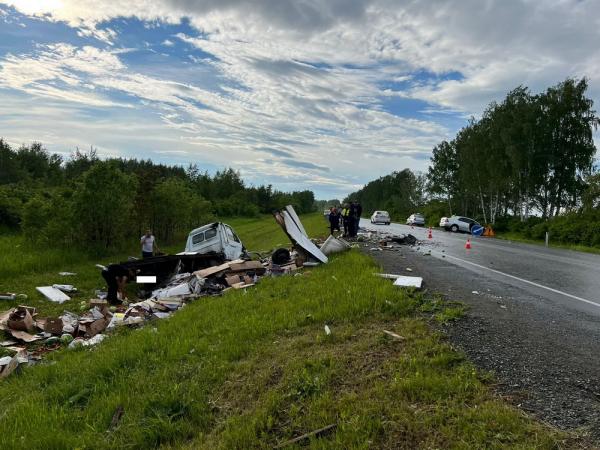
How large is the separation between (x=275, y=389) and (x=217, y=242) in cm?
1139

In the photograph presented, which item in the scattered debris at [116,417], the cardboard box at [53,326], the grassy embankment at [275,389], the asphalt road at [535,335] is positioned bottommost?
the cardboard box at [53,326]

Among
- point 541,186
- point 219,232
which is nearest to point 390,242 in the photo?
point 219,232

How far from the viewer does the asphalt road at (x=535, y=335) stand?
3625mm

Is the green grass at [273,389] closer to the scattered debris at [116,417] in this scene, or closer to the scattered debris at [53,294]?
the scattered debris at [116,417]

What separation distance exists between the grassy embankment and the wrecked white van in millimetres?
8333

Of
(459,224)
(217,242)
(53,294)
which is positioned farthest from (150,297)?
(459,224)

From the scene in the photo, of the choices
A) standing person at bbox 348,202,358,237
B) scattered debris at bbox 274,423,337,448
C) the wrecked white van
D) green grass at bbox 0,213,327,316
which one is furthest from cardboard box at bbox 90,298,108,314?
standing person at bbox 348,202,358,237

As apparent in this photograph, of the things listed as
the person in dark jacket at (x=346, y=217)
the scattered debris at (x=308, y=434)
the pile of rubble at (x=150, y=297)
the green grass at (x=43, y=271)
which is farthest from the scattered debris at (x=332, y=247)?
the scattered debris at (x=308, y=434)

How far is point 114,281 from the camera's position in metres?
12.2

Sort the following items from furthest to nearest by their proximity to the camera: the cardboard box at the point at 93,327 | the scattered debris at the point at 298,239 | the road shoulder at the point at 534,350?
the scattered debris at the point at 298,239
the cardboard box at the point at 93,327
the road shoulder at the point at 534,350

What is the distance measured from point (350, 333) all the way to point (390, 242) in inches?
558

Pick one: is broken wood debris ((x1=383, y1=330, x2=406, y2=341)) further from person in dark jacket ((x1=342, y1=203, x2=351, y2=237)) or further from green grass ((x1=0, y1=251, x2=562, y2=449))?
person in dark jacket ((x1=342, y1=203, x2=351, y2=237))

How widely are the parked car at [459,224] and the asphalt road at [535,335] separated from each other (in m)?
28.4

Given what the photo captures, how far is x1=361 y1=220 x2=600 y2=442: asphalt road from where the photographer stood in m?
3.62
